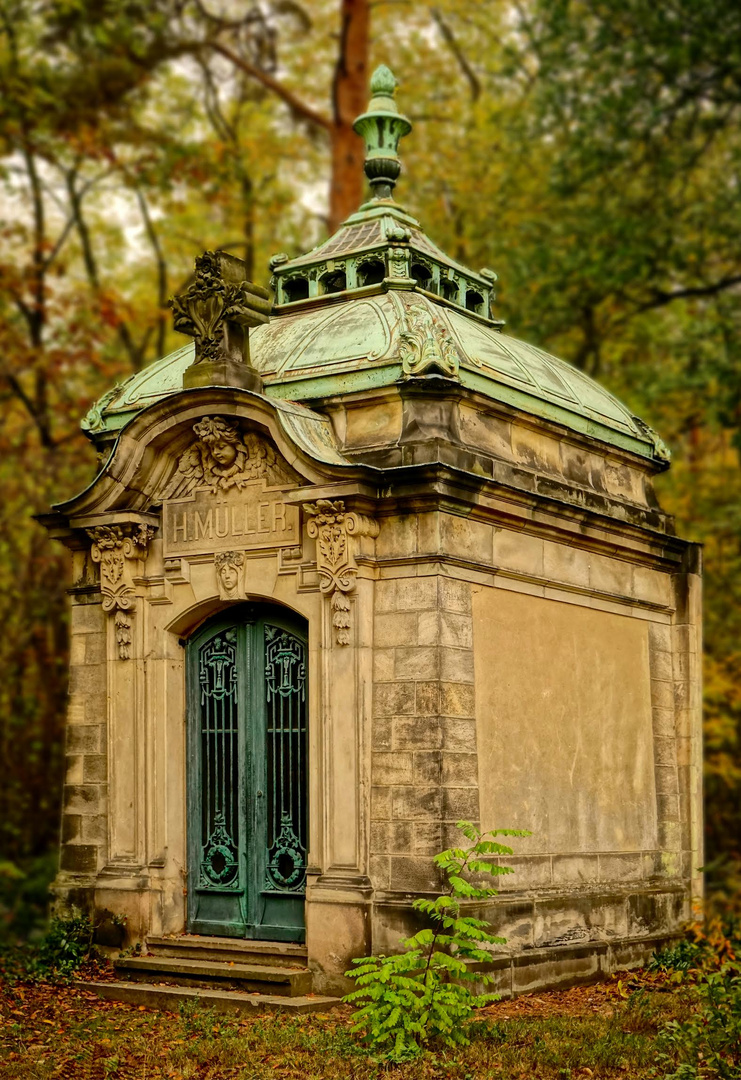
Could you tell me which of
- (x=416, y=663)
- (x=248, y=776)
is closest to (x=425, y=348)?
(x=416, y=663)

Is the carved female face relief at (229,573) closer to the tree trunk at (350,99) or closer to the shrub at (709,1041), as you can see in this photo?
the shrub at (709,1041)

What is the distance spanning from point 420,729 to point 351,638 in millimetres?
756

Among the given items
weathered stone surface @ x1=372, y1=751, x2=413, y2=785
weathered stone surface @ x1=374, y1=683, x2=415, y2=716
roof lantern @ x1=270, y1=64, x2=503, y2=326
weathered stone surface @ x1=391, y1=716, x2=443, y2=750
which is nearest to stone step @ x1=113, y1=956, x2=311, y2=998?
weathered stone surface @ x1=372, y1=751, x2=413, y2=785

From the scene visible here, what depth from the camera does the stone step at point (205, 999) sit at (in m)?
9.22

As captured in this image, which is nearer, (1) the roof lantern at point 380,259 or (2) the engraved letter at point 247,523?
(2) the engraved letter at point 247,523

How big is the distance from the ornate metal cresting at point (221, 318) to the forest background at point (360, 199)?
9.40 m

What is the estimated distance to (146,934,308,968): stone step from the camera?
32.4ft

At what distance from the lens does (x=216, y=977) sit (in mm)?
9844

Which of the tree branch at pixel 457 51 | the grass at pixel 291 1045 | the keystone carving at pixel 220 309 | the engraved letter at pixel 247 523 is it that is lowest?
the grass at pixel 291 1045

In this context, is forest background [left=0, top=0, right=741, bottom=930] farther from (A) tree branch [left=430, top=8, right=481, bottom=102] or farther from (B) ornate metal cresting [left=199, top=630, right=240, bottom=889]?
(B) ornate metal cresting [left=199, top=630, right=240, bottom=889]

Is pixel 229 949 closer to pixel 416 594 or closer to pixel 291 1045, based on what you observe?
pixel 291 1045

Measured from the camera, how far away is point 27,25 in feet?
76.1

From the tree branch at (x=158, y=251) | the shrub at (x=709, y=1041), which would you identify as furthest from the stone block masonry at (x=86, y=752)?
the tree branch at (x=158, y=251)

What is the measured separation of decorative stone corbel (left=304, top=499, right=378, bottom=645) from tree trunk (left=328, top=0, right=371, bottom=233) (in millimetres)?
11458
